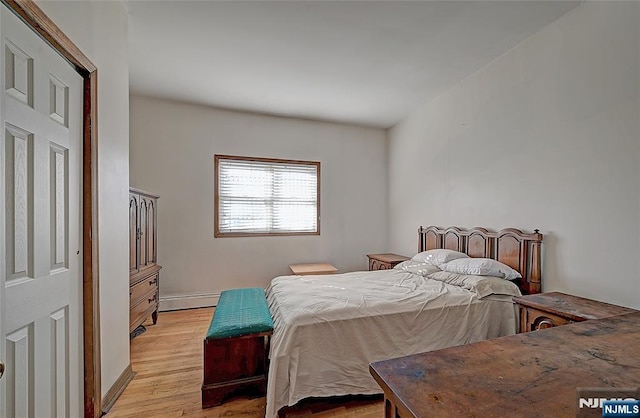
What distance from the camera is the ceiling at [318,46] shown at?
6.85ft

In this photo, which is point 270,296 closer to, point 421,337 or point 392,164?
point 421,337

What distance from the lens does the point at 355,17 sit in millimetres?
2158

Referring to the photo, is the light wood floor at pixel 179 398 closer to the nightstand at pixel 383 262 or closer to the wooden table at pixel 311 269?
the wooden table at pixel 311 269

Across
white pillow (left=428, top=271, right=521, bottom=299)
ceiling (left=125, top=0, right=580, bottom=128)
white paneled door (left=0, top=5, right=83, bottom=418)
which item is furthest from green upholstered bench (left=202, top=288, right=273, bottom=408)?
ceiling (left=125, top=0, right=580, bottom=128)

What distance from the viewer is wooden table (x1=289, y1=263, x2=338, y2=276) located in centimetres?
382

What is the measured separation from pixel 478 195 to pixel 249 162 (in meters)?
3.14

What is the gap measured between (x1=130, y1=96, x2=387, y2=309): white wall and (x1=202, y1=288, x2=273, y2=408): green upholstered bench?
206cm

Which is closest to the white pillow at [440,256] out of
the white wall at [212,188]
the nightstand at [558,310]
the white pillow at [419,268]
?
the white pillow at [419,268]

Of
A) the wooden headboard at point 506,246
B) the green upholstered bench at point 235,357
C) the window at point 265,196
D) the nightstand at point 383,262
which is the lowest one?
the green upholstered bench at point 235,357

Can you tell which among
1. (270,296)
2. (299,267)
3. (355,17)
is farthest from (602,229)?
(299,267)

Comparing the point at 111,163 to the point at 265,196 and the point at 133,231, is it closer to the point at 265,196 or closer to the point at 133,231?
the point at 133,231

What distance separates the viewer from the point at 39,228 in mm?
1236

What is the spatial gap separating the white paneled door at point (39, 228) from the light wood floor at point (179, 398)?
0.42 metres

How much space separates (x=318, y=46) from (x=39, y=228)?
95.9 inches
